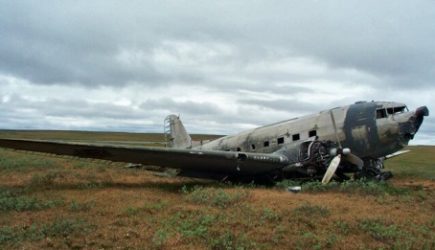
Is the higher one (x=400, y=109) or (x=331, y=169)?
(x=400, y=109)

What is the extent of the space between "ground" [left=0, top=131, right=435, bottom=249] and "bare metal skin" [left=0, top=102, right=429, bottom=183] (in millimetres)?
1327

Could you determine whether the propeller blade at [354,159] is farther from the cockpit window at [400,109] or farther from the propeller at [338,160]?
the cockpit window at [400,109]

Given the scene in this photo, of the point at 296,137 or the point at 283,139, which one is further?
the point at 283,139

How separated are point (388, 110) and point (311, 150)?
12.2 ft

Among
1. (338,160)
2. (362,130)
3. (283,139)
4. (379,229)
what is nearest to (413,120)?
(362,130)

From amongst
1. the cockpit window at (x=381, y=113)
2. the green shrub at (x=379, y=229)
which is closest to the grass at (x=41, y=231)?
the green shrub at (x=379, y=229)

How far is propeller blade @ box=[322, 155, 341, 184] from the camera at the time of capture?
15.3m

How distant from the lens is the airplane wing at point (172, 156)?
49.2ft

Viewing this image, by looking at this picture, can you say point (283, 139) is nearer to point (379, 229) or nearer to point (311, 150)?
point (311, 150)

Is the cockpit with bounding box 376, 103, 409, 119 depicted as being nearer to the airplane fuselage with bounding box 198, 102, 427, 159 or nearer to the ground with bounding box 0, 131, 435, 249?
the airplane fuselage with bounding box 198, 102, 427, 159

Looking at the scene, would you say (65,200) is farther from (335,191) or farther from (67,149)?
(335,191)

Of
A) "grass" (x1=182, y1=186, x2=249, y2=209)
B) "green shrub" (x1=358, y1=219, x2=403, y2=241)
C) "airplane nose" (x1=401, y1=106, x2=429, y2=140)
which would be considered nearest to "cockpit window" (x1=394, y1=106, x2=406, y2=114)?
"airplane nose" (x1=401, y1=106, x2=429, y2=140)

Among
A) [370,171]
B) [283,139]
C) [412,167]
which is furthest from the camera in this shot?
[412,167]

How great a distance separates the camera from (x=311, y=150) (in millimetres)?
16250
